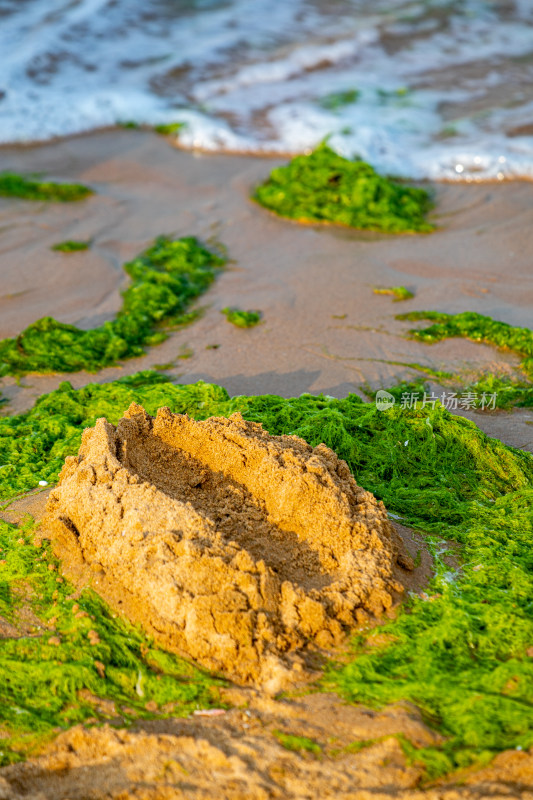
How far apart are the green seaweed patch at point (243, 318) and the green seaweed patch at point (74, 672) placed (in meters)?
3.02

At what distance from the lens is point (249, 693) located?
8.27 feet

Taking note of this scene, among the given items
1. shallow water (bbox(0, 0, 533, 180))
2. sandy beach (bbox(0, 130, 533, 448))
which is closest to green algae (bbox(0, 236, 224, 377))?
sandy beach (bbox(0, 130, 533, 448))

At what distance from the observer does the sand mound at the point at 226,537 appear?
2.65m

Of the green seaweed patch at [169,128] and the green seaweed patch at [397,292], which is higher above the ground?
the green seaweed patch at [169,128]

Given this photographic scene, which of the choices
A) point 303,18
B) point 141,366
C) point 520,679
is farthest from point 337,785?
point 303,18

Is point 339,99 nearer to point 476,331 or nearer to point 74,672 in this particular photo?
point 476,331

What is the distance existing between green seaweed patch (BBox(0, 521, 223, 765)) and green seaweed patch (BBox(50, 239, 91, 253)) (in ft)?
14.2

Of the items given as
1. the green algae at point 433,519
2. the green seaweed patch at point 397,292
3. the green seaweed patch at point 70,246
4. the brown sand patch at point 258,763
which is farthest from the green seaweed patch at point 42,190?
the brown sand patch at point 258,763

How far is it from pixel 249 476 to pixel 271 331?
249 cm

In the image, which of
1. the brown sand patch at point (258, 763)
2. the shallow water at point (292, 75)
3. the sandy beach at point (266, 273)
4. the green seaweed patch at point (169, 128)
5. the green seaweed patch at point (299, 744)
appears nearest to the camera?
the brown sand patch at point (258, 763)

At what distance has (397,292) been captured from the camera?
5934 millimetres

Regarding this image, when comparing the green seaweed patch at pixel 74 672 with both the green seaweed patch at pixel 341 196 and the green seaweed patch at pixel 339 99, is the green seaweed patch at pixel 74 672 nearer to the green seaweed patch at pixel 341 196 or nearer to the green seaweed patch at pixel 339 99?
the green seaweed patch at pixel 341 196

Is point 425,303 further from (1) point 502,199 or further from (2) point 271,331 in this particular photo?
(1) point 502,199

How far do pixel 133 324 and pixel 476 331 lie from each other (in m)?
2.71
